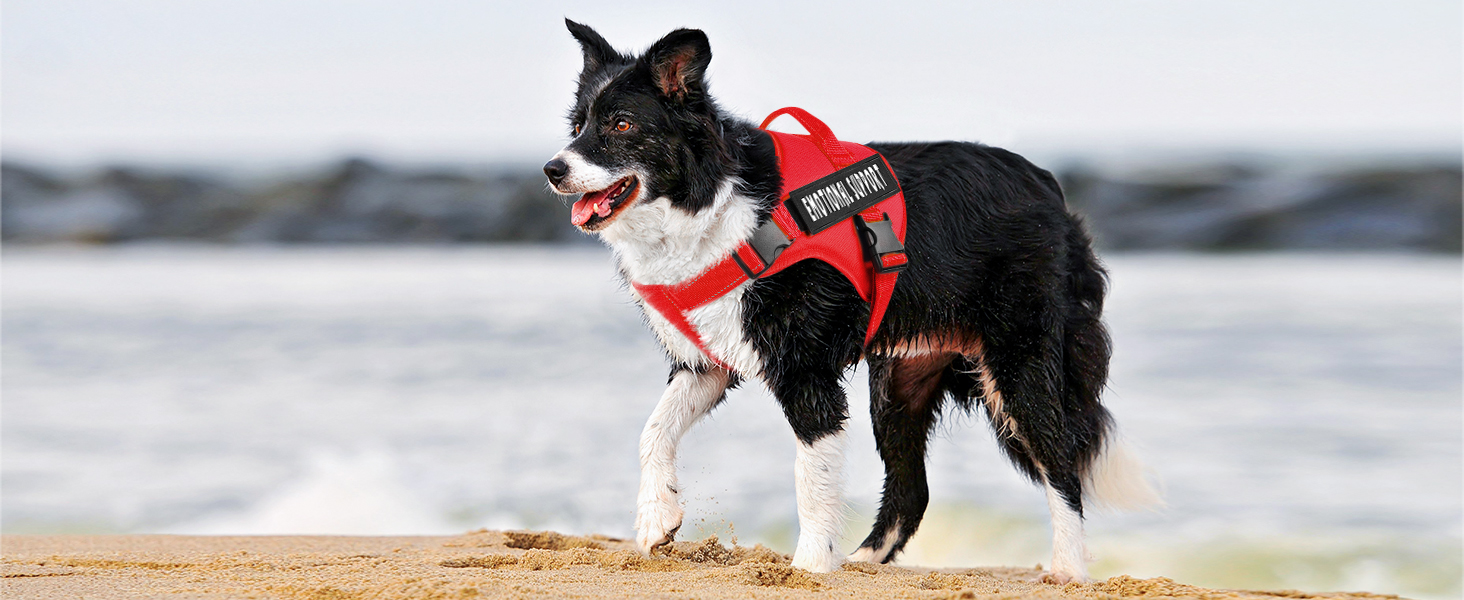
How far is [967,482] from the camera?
267 inches

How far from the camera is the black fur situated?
3.48 metres

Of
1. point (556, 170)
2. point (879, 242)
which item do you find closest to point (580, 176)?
point (556, 170)

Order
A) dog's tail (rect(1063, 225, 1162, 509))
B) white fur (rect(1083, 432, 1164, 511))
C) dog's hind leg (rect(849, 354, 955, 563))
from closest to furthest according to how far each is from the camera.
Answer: dog's tail (rect(1063, 225, 1162, 509))
white fur (rect(1083, 432, 1164, 511))
dog's hind leg (rect(849, 354, 955, 563))

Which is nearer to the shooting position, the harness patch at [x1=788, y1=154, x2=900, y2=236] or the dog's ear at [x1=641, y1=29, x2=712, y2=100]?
the dog's ear at [x1=641, y1=29, x2=712, y2=100]

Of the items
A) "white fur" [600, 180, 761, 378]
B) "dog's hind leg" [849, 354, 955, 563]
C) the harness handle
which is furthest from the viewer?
"dog's hind leg" [849, 354, 955, 563]

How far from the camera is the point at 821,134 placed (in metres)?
3.94

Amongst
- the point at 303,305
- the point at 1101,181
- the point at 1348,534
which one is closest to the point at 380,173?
the point at 303,305

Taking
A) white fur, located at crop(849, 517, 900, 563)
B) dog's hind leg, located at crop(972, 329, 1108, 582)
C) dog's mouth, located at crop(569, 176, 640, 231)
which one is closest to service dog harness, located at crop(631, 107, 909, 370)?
dog's mouth, located at crop(569, 176, 640, 231)

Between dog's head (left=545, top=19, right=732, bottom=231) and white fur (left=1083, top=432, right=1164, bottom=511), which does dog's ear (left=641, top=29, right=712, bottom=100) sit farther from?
white fur (left=1083, top=432, right=1164, bottom=511)

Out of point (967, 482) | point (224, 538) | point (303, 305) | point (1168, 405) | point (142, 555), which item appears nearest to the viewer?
point (142, 555)

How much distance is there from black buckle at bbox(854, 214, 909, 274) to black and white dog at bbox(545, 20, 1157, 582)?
0.10m

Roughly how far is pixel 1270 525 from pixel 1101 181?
55.6 feet

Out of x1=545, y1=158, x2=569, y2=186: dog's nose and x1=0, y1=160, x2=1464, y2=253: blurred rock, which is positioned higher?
x1=0, y1=160, x2=1464, y2=253: blurred rock

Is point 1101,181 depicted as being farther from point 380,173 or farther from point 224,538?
point 224,538
